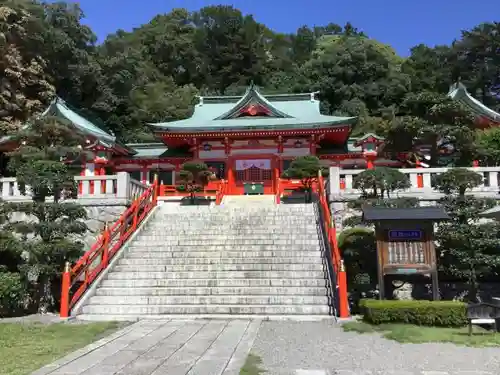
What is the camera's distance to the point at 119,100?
39625 millimetres

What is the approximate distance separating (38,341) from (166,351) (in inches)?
100

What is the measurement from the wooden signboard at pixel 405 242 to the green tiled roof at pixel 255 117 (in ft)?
37.9

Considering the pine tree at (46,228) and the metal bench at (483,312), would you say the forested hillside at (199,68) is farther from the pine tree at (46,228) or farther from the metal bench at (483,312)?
the pine tree at (46,228)

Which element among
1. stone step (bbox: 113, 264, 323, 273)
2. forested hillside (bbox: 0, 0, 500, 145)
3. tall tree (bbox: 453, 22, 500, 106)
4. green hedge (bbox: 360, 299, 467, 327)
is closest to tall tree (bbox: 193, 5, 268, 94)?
forested hillside (bbox: 0, 0, 500, 145)

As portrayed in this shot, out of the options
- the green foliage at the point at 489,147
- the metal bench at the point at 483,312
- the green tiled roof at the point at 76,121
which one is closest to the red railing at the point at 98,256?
the metal bench at the point at 483,312

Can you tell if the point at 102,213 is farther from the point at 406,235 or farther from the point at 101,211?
the point at 406,235

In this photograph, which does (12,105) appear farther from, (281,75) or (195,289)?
(281,75)

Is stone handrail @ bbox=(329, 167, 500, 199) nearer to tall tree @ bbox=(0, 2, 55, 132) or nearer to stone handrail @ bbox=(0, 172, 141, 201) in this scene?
stone handrail @ bbox=(0, 172, 141, 201)

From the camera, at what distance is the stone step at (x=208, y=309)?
9.79 metres

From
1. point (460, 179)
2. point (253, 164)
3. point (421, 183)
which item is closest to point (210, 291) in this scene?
point (460, 179)

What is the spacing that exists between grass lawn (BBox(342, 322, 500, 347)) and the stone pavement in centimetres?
214

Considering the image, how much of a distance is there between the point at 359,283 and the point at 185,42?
5211 centimetres

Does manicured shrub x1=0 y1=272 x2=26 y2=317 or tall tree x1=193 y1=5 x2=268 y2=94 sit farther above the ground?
tall tree x1=193 y1=5 x2=268 y2=94

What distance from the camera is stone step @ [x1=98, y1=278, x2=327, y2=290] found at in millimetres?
10672
